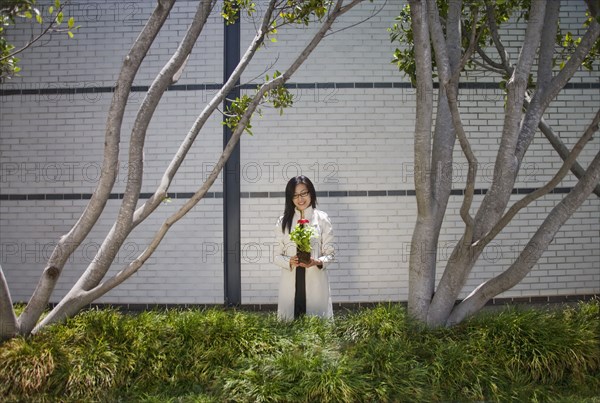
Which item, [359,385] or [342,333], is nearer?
[359,385]

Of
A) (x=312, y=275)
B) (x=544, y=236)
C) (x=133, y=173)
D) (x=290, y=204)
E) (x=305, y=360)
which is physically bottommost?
(x=305, y=360)

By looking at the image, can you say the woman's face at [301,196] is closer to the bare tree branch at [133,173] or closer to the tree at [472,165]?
the tree at [472,165]

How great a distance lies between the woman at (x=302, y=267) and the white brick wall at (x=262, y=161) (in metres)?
2.49

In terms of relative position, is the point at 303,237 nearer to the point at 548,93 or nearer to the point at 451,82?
the point at 451,82

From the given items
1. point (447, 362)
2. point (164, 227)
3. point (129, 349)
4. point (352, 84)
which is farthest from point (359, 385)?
point (352, 84)

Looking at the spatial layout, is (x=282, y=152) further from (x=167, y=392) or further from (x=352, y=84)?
(x=167, y=392)

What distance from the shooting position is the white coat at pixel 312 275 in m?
5.22

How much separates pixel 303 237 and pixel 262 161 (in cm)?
317

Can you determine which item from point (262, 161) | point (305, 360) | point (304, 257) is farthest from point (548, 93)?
point (262, 161)

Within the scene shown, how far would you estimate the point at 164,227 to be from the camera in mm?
4914

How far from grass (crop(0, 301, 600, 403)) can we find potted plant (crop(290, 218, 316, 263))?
624 mm

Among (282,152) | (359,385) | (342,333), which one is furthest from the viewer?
(282,152)

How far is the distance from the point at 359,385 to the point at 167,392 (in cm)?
151

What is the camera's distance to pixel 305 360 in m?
4.20
